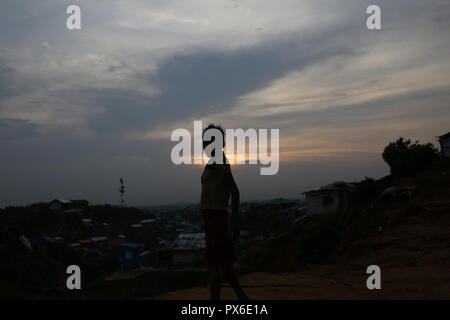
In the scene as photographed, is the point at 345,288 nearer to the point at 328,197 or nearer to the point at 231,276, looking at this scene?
the point at 231,276

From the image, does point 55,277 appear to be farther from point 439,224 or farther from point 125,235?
point 125,235

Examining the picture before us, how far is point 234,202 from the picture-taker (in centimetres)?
401

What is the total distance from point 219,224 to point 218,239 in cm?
13

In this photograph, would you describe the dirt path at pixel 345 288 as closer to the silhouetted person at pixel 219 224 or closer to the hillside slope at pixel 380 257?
the hillside slope at pixel 380 257

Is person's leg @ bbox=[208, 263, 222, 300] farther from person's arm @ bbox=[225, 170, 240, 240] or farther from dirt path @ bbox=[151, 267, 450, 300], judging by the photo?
dirt path @ bbox=[151, 267, 450, 300]

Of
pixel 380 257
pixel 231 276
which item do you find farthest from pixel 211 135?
pixel 380 257

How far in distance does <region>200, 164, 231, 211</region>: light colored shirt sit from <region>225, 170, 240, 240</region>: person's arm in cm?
3

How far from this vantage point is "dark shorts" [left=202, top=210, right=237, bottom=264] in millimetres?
3980

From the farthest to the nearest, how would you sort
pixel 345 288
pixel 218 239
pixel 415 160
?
pixel 415 160 → pixel 345 288 → pixel 218 239

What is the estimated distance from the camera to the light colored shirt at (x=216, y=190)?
4.02m

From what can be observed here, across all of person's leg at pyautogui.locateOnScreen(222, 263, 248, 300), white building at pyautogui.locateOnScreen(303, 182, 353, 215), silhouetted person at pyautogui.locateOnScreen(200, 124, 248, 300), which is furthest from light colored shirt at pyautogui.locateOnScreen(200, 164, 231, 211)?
white building at pyautogui.locateOnScreen(303, 182, 353, 215)

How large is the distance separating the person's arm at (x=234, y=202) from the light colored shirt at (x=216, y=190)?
29mm
